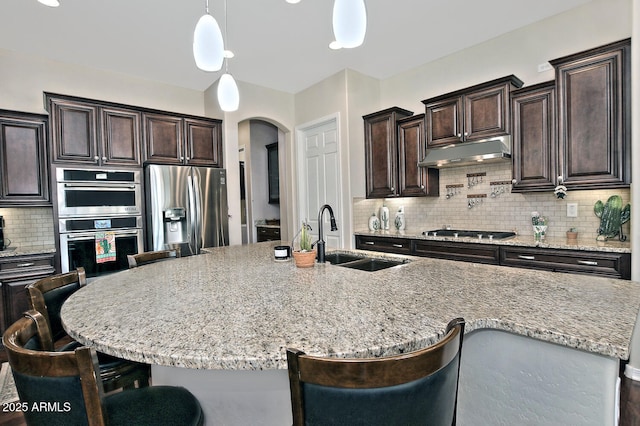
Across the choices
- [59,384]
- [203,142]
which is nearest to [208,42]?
[59,384]

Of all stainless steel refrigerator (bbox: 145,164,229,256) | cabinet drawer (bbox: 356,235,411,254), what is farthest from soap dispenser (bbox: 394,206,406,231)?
stainless steel refrigerator (bbox: 145,164,229,256)

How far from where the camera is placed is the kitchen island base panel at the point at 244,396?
1.14 metres

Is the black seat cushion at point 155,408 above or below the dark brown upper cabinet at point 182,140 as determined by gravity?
below

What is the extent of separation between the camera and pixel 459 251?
3.25 m

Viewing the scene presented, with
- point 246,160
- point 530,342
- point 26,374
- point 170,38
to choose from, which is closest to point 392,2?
point 170,38

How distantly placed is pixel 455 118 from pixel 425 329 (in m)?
3.10

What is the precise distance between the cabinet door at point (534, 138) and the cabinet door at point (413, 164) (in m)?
0.98

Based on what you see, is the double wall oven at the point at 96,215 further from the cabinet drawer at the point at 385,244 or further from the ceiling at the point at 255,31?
the cabinet drawer at the point at 385,244

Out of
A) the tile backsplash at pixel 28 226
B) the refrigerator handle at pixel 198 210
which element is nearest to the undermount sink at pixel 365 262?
the refrigerator handle at pixel 198 210

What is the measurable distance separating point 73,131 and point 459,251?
4.20 metres

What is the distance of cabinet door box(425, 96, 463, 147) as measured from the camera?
350cm

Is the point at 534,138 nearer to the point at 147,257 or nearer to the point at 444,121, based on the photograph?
the point at 444,121

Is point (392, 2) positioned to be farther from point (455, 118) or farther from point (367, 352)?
point (367, 352)

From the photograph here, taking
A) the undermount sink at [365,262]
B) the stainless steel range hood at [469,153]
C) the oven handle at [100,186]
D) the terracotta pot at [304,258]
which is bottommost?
the undermount sink at [365,262]
